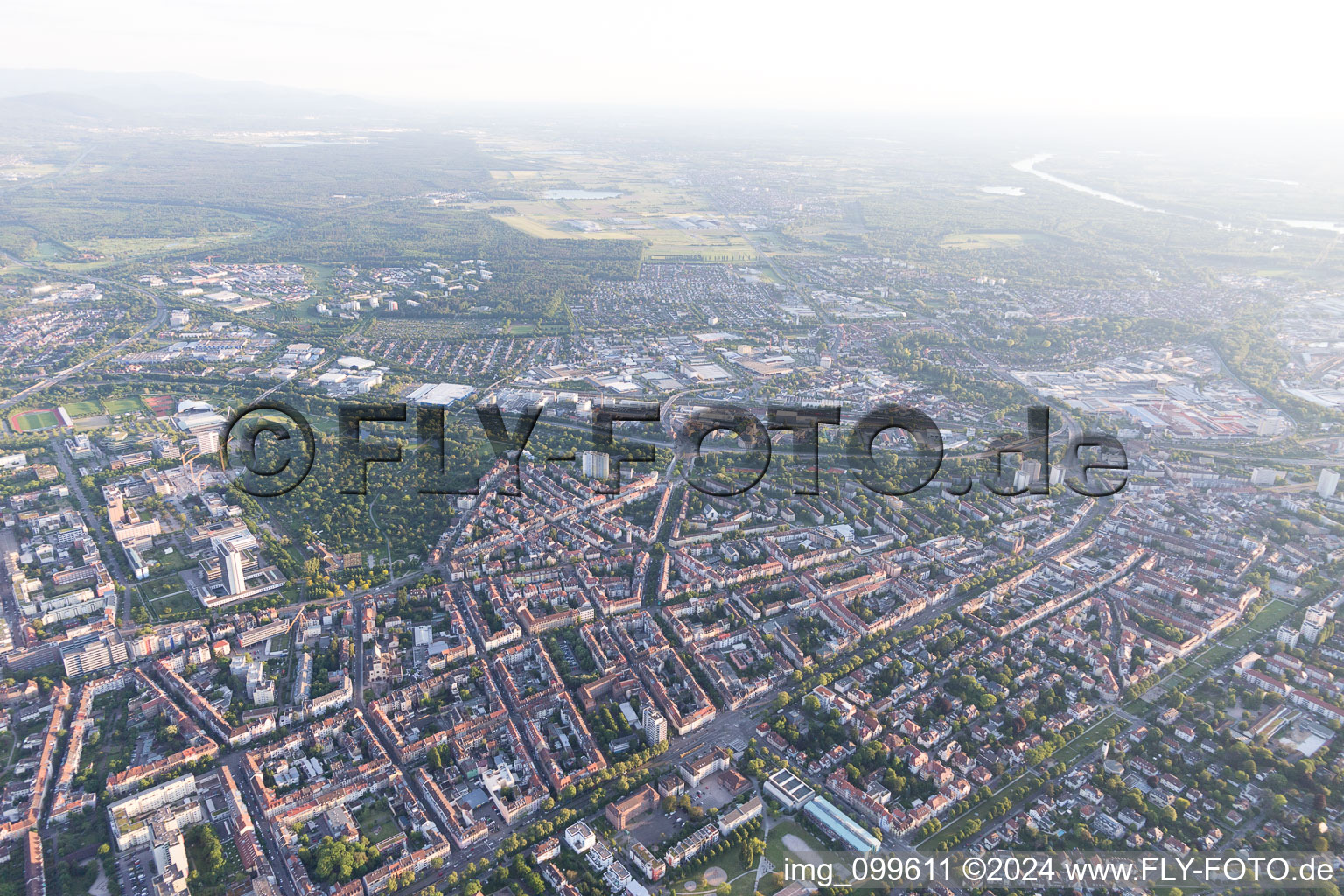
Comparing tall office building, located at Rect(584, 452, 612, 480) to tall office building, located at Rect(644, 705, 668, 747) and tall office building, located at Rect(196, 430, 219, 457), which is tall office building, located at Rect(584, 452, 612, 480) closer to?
tall office building, located at Rect(644, 705, 668, 747)

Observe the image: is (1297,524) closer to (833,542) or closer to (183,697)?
(833,542)

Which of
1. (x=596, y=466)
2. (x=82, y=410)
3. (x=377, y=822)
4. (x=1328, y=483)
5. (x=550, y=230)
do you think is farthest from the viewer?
(x=550, y=230)

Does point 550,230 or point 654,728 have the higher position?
point 550,230

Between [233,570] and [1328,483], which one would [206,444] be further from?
[1328,483]

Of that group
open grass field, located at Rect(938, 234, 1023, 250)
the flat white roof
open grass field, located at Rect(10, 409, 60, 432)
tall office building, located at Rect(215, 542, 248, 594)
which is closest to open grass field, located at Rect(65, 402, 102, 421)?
open grass field, located at Rect(10, 409, 60, 432)

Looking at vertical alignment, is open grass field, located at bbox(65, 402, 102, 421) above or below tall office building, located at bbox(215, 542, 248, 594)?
above

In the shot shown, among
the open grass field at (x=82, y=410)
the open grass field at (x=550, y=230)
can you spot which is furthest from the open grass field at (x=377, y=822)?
the open grass field at (x=550, y=230)

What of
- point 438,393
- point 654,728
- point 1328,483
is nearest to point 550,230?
point 438,393
